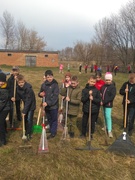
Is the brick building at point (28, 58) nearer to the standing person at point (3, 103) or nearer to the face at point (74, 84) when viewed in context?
the face at point (74, 84)

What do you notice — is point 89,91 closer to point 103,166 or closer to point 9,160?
point 103,166

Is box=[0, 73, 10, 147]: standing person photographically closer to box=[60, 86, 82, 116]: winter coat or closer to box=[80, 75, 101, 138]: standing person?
box=[60, 86, 82, 116]: winter coat

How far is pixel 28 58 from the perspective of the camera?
46781 mm

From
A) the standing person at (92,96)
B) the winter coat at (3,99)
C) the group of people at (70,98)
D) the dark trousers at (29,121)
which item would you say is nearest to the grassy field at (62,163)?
the dark trousers at (29,121)

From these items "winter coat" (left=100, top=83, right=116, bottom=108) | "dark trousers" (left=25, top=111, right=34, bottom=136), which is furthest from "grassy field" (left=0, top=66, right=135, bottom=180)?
"winter coat" (left=100, top=83, right=116, bottom=108)

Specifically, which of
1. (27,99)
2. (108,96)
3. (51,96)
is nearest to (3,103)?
(27,99)

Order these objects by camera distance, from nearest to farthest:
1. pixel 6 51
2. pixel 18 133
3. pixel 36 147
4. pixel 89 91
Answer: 1. pixel 36 147
2. pixel 89 91
3. pixel 18 133
4. pixel 6 51

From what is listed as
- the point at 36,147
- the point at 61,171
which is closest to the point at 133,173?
the point at 61,171

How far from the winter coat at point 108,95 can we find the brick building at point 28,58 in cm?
4165

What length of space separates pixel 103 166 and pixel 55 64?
43933mm

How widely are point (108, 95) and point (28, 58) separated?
42.2m

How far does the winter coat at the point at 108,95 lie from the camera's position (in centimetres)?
616

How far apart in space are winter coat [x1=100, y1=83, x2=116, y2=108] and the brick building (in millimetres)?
41649

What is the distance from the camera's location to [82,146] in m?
5.39
